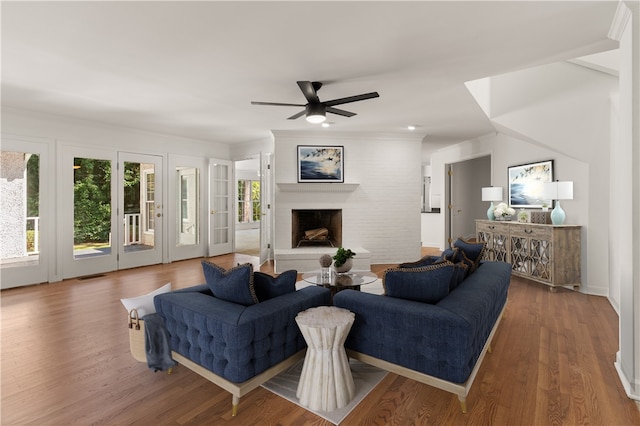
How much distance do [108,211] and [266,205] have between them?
2.73m

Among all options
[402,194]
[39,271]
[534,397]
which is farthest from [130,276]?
[534,397]

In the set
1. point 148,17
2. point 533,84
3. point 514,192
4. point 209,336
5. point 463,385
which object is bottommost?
point 463,385

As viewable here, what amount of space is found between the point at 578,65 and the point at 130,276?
23.5ft

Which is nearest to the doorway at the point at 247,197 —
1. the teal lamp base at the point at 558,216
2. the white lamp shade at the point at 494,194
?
the white lamp shade at the point at 494,194

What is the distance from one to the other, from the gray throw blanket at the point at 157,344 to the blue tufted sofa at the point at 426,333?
1230mm

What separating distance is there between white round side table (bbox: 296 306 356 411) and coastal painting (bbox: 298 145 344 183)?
427cm

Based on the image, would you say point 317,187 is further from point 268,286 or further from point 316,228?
point 268,286

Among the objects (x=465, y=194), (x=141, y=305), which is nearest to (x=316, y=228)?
(x=141, y=305)

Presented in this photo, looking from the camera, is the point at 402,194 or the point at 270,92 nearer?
the point at 270,92

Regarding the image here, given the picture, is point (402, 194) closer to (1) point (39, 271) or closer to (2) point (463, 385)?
(2) point (463, 385)

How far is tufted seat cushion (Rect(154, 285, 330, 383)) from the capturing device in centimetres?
189

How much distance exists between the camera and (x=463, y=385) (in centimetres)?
190

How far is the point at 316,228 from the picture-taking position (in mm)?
6449

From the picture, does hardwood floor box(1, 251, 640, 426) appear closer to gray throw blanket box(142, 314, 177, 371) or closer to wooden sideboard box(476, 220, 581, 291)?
gray throw blanket box(142, 314, 177, 371)
